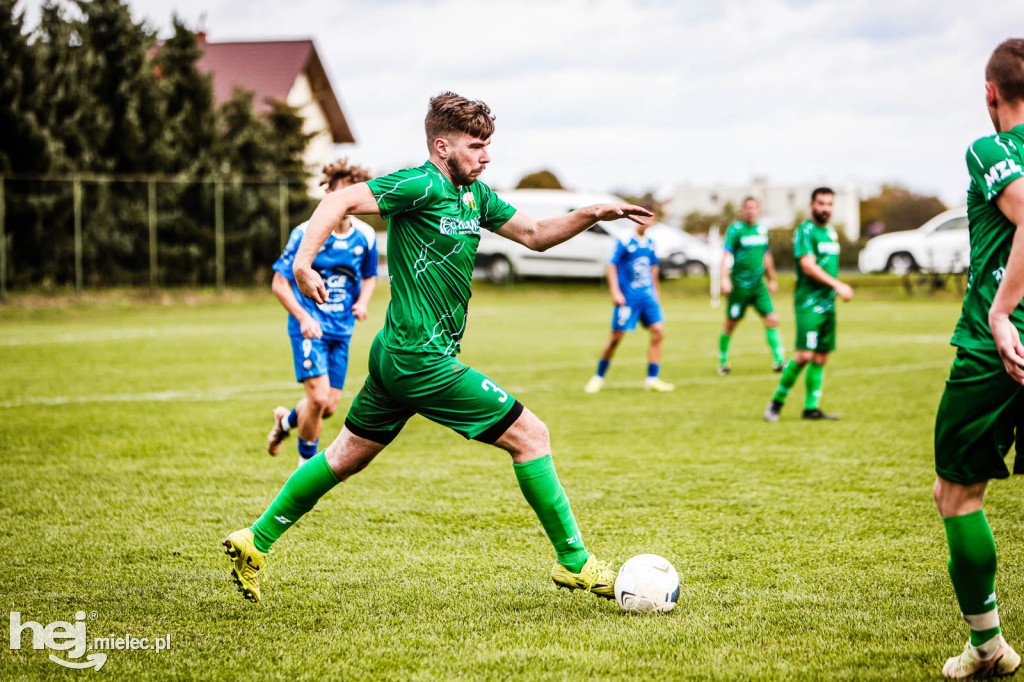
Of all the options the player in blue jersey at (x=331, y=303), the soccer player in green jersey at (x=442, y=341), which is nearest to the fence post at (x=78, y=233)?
the player in blue jersey at (x=331, y=303)

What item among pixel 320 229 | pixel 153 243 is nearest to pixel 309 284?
pixel 320 229

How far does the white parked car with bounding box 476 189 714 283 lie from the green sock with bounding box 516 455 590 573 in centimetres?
2472

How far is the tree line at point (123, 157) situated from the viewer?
2298 cm

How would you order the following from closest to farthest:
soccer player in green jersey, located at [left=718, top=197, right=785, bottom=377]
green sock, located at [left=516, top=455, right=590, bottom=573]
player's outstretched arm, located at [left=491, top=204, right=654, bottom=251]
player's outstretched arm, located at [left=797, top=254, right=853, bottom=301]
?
green sock, located at [left=516, top=455, right=590, bottom=573], player's outstretched arm, located at [left=491, top=204, right=654, bottom=251], player's outstretched arm, located at [left=797, top=254, right=853, bottom=301], soccer player in green jersey, located at [left=718, top=197, right=785, bottom=377]

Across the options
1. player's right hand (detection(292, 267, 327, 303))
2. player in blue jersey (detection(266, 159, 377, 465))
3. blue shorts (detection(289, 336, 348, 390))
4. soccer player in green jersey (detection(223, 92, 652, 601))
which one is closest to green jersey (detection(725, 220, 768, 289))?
player in blue jersey (detection(266, 159, 377, 465))

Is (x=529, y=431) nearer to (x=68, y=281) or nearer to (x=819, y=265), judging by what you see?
(x=819, y=265)

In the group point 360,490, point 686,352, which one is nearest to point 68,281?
point 686,352

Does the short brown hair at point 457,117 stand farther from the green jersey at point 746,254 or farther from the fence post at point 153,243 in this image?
the fence post at point 153,243

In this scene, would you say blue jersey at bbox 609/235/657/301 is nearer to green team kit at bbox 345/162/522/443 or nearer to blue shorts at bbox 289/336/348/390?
blue shorts at bbox 289/336/348/390

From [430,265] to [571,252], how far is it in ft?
84.4

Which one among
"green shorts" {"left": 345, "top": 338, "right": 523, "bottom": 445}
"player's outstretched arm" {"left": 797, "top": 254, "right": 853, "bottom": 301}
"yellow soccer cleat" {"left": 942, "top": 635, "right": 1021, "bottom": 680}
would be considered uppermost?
"player's outstretched arm" {"left": 797, "top": 254, "right": 853, "bottom": 301}

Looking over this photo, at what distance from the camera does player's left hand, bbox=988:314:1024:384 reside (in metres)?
2.86

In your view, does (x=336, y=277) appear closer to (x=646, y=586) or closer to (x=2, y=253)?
(x=646, y=586)

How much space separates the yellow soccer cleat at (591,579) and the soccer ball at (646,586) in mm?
44
